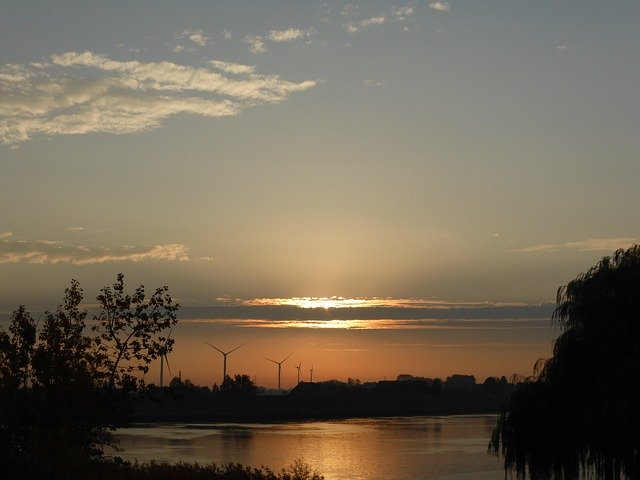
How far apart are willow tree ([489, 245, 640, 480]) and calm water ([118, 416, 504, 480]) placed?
35.0 metres

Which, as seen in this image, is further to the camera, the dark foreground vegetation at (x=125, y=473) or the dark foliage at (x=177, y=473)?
the dark foliage at (x=177, y=473)

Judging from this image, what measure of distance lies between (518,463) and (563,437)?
2.72 m

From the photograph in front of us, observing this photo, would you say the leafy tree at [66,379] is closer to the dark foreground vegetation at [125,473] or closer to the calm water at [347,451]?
the dark foreground vegetation at [125,473]

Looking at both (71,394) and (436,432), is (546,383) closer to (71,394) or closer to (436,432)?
(71,394)

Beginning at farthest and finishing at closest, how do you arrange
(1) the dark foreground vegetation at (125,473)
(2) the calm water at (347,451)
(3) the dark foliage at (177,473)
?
(2) the calm water at (347,451) → (3) the dark foliage at (177,473) → (1) the dark foreground vegetation at (125,473)

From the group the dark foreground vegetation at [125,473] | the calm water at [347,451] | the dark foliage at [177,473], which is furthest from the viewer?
the calm water at [347,451]

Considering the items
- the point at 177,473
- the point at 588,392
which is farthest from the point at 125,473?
the point at 588,392

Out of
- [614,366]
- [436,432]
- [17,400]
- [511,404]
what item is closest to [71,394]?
[17,400]

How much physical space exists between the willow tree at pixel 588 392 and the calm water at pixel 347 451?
115 ft

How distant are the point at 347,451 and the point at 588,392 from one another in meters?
71.0

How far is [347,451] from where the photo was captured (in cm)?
10419

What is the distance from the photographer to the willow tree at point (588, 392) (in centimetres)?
3416

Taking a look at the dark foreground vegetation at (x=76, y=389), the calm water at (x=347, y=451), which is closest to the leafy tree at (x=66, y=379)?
the dark foreground vegetation at (x=76, y=389)

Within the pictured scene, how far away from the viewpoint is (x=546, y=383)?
1497 inches
